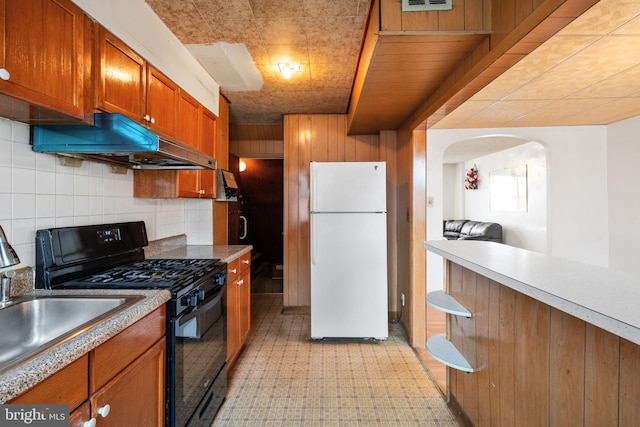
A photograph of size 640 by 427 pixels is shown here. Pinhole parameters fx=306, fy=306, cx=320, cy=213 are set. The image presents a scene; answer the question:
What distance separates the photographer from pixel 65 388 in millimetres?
867

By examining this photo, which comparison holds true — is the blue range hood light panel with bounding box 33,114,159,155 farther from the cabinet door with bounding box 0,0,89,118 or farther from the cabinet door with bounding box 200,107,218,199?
the cabinet door with bounding box 200,107,218,199

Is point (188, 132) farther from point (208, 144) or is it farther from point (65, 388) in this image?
point (65, 388)

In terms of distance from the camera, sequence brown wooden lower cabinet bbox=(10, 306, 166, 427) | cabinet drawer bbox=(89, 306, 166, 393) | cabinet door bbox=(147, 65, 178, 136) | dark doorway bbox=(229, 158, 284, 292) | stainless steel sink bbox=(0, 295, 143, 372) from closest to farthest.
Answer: brown wooden lower cabinet bbox=(10, 306, 166, 427)
cabinet drawer bbox=(89, 306, 166, 393)
stainless steel sink bbox=(0, 295, 143, 372)
cabinet door bbox=(147, 65, 178, 136)
dark doorway bbox=(229, 158, 284, 292)

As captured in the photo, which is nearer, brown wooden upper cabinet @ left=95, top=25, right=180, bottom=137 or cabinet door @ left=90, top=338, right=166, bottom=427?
cabinet door @ left=90, top=338, right=166, bottom=427

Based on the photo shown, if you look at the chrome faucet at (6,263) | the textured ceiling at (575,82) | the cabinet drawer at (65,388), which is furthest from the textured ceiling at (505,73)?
the cabinet drawer at (65,388)

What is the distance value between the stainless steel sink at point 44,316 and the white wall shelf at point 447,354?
5.37 feet

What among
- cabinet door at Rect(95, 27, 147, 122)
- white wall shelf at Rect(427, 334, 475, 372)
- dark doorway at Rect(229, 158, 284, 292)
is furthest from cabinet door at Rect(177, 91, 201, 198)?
dark doorway at Rect(229, 158, 284, 292)

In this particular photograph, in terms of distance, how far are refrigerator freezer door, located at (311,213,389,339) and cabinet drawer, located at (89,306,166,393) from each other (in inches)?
67.6

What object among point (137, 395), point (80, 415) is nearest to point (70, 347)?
point (80, 415)

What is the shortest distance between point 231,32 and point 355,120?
145 centimetres

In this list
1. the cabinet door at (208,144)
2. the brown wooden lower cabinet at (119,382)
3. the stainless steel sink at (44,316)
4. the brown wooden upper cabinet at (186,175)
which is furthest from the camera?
the cabinet door at (208,144)

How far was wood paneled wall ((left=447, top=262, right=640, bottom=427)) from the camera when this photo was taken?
3.02ft

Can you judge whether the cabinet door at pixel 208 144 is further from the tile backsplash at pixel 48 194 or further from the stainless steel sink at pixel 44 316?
the stainless steel sink at pixel 44 316

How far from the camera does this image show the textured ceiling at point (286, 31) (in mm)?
1775
